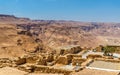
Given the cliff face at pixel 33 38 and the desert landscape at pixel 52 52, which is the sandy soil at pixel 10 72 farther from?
the cliff face at pixel 33 38

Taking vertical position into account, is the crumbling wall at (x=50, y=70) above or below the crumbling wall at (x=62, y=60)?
above

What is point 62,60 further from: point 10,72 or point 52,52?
point 52,52

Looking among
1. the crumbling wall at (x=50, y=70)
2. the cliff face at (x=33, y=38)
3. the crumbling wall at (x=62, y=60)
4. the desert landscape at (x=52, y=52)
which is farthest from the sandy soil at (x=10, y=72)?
the cliff face at (x=33, y=38)

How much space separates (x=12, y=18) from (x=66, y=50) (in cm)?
12674

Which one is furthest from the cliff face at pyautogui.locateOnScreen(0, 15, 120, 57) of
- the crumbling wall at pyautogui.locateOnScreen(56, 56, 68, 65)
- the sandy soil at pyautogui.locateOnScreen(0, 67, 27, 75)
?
the sandy soil at pyautogui.locateOnScreen(0, 67, 27, 75)

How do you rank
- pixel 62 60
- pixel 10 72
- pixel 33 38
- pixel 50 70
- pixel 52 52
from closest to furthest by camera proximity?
pixel 10 72 < pixel 50 70 < pixel 62 60 < pixel 52 52 < pixel 33 38

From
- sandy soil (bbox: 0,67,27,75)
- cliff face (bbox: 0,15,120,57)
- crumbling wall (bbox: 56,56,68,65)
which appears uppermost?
sandy soil (bbox: 0,67,27,75)

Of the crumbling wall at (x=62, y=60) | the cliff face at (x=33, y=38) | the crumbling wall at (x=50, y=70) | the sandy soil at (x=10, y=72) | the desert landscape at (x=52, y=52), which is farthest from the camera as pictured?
the cliff face at (x=33, y=38)

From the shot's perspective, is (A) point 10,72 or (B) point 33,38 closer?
(A) point 10,72

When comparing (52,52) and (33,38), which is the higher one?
(52,52)

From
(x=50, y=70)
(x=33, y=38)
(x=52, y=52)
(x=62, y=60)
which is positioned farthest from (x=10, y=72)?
(x=33, y=38)

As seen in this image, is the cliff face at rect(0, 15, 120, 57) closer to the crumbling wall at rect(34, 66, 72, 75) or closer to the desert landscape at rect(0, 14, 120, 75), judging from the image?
the desert landscape at rect(0, 14, 120, 75)

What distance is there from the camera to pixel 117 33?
577ft

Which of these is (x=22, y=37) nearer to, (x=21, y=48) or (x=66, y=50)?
(x=21, y=48)
